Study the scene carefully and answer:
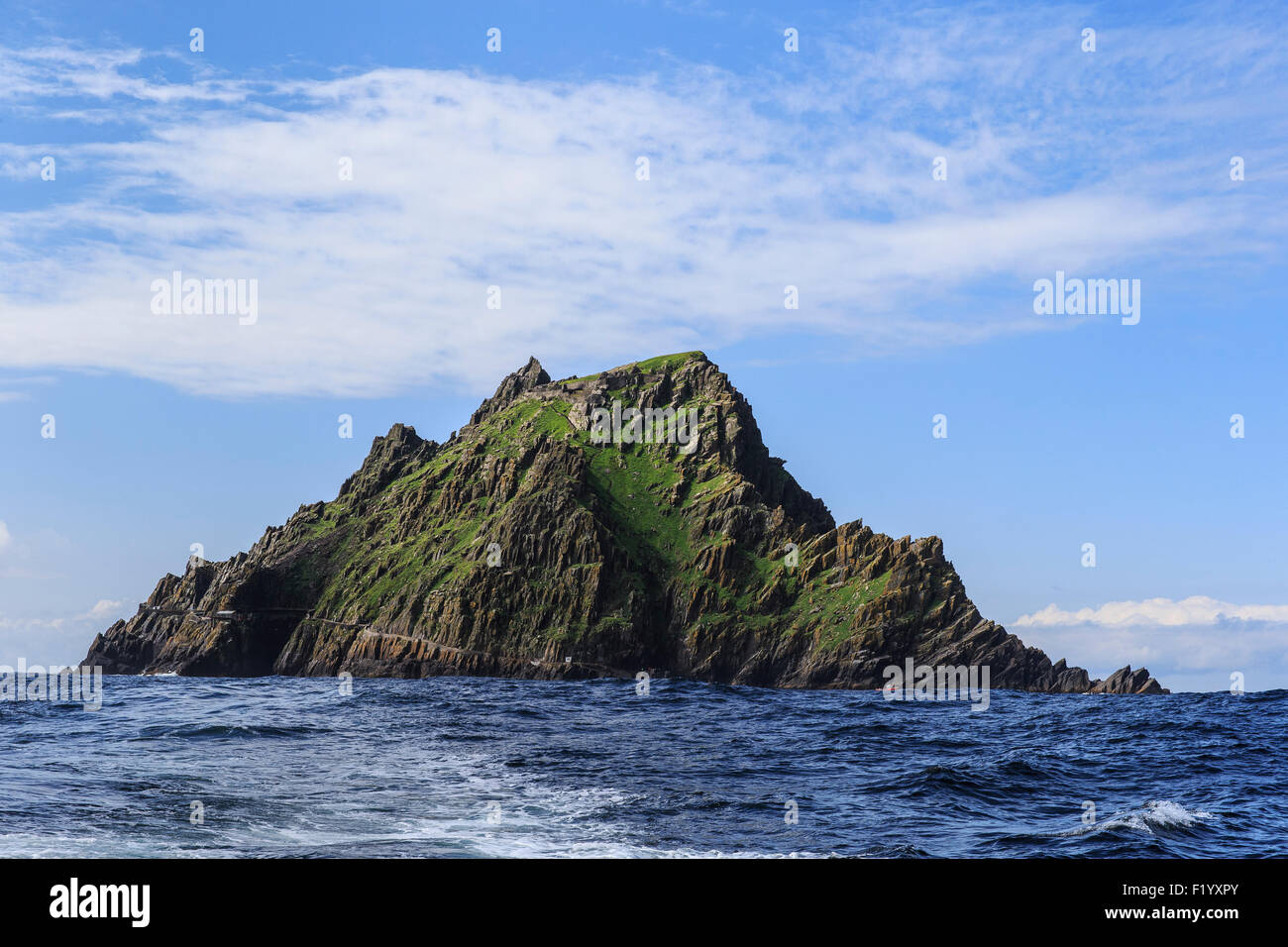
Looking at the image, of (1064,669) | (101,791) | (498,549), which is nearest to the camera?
(101,791)

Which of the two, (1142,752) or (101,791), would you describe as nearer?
(101,791)

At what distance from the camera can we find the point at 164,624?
19638 centimetres

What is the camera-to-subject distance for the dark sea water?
81.5 ft

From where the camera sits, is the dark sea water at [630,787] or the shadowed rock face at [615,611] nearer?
the dark sea water at [630,787]

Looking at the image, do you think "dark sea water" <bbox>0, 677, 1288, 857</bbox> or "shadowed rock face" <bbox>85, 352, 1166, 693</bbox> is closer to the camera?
"dark sea water" <bbox>0, 677, 1288, 857</bbox>

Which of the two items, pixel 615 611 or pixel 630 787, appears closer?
pixel 630 787

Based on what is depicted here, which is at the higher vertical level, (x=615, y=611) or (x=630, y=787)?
(x=630, y=787)

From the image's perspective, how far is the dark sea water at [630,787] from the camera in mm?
24828

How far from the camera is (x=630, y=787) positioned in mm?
34594
